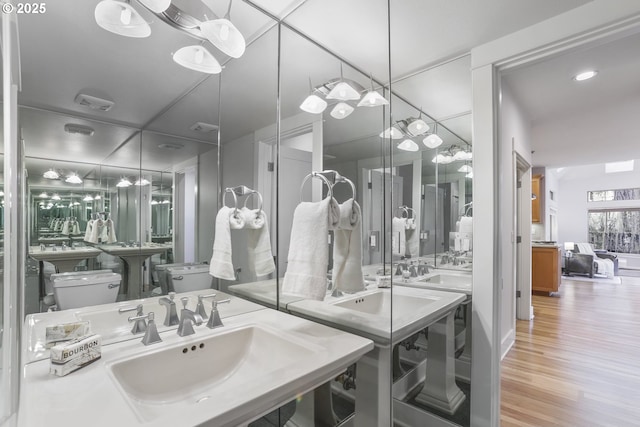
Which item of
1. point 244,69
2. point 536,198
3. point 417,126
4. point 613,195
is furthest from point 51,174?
point 613,195

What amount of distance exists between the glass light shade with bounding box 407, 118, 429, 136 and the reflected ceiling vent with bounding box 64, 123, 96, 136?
167cm

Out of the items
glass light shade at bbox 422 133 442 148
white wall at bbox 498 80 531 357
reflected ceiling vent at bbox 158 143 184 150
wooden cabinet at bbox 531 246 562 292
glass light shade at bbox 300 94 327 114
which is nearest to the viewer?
reflected ceiling vent at bbox 158 143 184 150

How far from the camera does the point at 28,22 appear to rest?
873 mm

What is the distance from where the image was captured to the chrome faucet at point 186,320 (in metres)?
1.17

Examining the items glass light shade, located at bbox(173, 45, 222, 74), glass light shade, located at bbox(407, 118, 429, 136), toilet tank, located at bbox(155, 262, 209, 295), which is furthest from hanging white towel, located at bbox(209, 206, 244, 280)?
glass light shade, located at bbox(407, 118, 429, 136)

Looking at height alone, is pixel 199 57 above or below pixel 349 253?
above

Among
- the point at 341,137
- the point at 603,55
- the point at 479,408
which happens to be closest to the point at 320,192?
the point at 341,137

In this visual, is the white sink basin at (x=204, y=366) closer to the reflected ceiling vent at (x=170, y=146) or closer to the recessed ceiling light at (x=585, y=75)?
the reflected ceiling vent at (x=170, y=146)

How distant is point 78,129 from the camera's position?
996 mm

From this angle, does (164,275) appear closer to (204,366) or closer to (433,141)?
(204,366)

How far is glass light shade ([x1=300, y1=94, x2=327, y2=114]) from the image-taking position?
164cm

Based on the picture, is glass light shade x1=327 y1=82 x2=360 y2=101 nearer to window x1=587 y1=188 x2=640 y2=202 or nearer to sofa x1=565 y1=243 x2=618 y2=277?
sofa x1=565 y1=243 x2=618 y2=277

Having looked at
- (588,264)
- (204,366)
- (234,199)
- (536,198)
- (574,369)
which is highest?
(536,198)

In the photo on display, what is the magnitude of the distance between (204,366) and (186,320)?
188 millimetres
